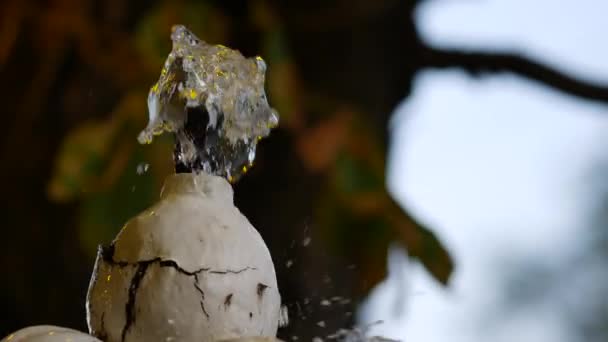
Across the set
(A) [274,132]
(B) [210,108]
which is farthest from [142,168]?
(B) [210,108]

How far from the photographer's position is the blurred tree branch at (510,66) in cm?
127

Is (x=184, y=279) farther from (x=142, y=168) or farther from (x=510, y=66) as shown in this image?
(x=510, y=66)

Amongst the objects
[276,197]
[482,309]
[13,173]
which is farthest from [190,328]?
[482,309]

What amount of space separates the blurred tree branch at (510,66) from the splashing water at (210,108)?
0.86 meters

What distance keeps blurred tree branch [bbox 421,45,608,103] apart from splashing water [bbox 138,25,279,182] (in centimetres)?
86

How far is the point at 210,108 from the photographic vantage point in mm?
423

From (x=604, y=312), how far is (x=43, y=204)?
100 centimetres

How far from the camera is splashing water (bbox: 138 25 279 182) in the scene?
0.42 metres

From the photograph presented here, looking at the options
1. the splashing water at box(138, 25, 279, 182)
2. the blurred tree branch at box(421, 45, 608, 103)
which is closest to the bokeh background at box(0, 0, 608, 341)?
the blurred tree branch at box(421, 45, 608, 103)

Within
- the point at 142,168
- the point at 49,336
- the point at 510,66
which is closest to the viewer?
the point at 49,336

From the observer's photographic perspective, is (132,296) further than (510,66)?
No

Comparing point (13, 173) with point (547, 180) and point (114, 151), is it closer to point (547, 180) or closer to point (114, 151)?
point (114, 151)

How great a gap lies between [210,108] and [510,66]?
91 cm

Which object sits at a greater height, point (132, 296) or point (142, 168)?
point (142, 168)
